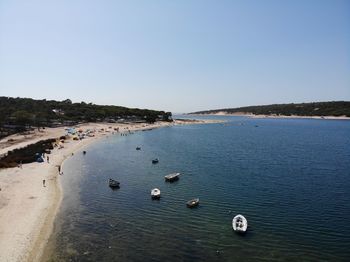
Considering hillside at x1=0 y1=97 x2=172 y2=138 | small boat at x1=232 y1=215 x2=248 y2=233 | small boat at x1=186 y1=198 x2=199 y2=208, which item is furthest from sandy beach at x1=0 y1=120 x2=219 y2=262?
hillside at x1=0 y1=97 x2=172 y2=138

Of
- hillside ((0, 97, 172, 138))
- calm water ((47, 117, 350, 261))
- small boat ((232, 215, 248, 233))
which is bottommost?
calm water ((47, 117, 350, 261))

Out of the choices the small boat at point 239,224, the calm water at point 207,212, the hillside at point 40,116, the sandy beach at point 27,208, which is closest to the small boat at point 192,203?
the calm water at point 207,212

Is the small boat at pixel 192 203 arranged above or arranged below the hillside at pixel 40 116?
below

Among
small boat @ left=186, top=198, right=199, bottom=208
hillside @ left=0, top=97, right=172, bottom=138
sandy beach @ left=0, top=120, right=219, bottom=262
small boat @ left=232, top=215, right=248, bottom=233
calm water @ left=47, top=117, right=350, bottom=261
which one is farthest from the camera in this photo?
hillside @ left=0, top=97, right=172, bottom=138

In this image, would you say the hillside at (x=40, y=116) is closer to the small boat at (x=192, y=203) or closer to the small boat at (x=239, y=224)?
the small boat at (x=192, y=203)

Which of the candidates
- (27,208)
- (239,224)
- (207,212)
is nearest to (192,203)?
(207,212)

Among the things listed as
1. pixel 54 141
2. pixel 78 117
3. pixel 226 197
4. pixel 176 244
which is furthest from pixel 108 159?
pixel 78 117

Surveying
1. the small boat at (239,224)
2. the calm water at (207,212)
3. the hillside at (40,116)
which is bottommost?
the calm water at (207,212)

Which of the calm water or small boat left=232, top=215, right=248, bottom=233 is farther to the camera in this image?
small boat left=232, top=215, right=248, bottom=233

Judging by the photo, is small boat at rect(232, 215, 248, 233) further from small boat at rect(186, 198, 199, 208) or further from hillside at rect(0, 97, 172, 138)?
hillside at rect(0, 97, 172, 138)
